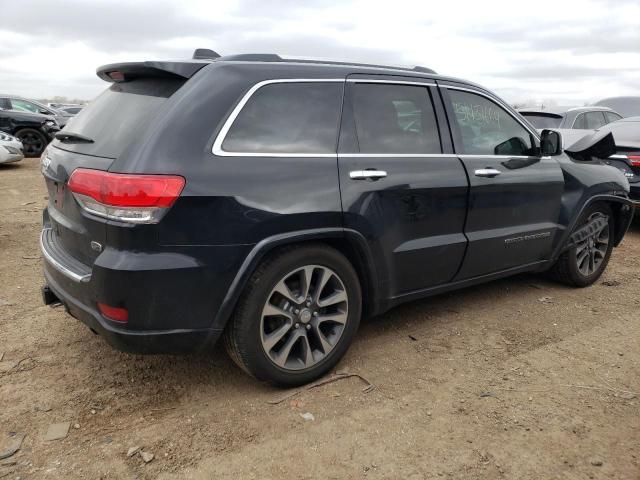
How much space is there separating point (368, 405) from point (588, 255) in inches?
117

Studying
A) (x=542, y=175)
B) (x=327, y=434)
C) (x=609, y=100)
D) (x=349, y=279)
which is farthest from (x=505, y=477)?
(x=609, y=100)

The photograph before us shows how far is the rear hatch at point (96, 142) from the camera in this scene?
105 inches

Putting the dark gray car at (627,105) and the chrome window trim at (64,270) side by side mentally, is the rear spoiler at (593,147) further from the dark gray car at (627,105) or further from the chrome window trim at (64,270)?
the dark gray car at (627,105)

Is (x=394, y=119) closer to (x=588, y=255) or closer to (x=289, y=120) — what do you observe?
(x=289, y=120)

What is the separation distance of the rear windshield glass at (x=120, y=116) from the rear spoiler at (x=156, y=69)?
32 mm

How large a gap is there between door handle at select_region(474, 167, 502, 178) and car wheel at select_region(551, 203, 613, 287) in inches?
49.4

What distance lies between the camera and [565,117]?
33.9 feet

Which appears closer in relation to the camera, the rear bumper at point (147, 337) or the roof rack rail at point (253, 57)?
the rear bumper at point (147, 337)

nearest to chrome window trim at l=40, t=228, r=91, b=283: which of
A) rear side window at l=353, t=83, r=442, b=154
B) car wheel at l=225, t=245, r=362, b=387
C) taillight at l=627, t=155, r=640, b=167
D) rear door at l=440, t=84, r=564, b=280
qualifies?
car wheel at l=225, t=245, r=362, b=387

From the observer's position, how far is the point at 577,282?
486 cm

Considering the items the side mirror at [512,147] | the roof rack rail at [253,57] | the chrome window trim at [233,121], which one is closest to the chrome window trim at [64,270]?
the chrome window trim at [233,121]

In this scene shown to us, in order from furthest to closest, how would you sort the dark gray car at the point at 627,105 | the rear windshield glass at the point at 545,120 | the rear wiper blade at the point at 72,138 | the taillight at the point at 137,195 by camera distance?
the dark gray car at the point at 627,105, the rear windshield glass at the point at 545,120, the rear wiper blade at the point at 72,138, the taillight at the point at 137,195

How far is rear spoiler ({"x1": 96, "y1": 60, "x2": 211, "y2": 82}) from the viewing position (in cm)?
279

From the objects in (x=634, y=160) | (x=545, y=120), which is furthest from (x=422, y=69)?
(x=545, y=120)
